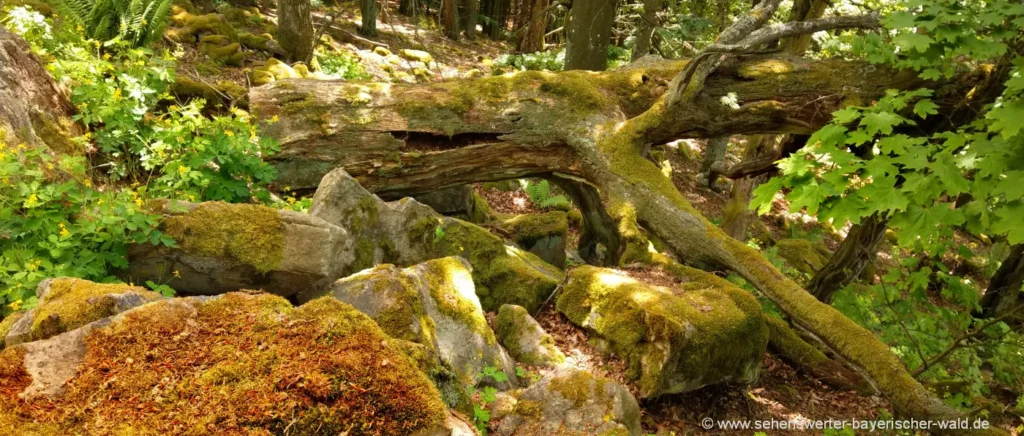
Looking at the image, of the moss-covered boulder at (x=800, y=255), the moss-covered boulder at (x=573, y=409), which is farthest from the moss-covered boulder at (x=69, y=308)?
the moss-covered boulder at (x=800, y=255)

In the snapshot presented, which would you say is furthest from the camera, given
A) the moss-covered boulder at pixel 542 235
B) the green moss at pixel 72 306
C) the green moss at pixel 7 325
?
the moss-covered boulder at pixel 542 235

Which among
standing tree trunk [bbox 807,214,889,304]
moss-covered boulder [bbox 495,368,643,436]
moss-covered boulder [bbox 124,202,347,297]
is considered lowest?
standing tree trunk [bbox 807,214,889,304]

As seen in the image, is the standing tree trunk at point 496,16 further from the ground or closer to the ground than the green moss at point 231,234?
further from the ground

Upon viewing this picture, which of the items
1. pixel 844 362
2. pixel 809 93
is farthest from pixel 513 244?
pixel 809 93

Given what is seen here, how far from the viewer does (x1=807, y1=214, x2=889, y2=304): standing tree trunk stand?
285 inches

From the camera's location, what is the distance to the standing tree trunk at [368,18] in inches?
672

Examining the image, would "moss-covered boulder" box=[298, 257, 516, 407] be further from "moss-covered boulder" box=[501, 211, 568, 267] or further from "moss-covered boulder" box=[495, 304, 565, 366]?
"moss-covered boulder" box=[501, 211, 568, 267]

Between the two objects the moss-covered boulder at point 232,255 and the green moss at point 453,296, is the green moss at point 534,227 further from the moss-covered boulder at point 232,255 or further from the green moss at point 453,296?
the moss-covered boulder at point 232,255

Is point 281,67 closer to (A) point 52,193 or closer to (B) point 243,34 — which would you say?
(B) point 243,34

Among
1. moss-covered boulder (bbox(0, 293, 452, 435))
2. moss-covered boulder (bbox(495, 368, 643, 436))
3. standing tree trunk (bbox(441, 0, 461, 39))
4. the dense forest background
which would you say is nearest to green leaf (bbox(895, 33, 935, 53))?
the dense forest background

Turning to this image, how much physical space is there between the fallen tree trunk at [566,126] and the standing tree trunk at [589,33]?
244 centimetres

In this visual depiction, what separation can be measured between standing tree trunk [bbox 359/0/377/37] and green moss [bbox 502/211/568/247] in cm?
1234

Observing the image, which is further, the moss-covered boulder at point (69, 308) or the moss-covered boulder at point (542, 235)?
the moss-covered boulder at point (542, 235)

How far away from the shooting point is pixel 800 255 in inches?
472
